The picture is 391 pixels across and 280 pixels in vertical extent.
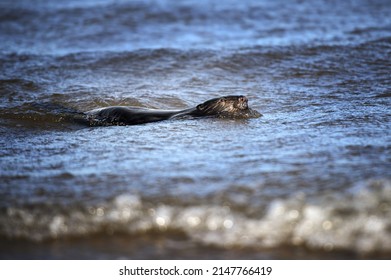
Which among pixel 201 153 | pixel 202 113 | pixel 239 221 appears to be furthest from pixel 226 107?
pixel 239 221

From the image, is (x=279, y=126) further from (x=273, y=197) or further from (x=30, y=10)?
(x=30, y=10)

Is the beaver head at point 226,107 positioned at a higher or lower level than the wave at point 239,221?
higher

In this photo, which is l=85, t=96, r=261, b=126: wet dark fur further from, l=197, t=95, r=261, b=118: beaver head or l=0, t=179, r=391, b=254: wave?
l=0, t=179, r=391, b=254: wave

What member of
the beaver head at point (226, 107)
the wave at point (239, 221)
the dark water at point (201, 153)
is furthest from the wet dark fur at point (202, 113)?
the wave at point (239, 221)

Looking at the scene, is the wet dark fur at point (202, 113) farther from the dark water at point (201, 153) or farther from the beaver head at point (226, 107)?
the dark water at point (201, 153)

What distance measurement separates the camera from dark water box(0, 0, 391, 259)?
129 inches

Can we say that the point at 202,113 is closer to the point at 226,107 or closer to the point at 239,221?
the point at 226,107

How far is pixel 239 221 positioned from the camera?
3.37 meters

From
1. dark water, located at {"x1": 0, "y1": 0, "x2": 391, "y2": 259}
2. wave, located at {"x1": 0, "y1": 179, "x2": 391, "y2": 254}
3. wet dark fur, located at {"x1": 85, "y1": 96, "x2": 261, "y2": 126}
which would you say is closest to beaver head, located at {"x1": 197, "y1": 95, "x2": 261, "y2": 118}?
wet dark fur, located at {"x1": 85, "y1": 96, "x2": 261, "y2": 126}

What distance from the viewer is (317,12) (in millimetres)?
13188

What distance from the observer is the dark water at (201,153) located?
3.29m

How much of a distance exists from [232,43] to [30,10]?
574 centimetres

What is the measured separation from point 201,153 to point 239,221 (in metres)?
1.25
